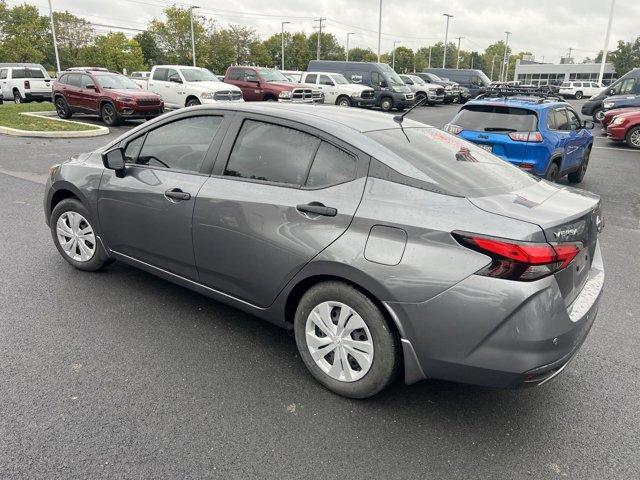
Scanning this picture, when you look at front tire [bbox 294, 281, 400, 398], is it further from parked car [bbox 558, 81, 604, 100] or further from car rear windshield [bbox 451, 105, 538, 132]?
parked car [bbox 558, 81, 604, 100]

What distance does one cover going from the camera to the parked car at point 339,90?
23016 millimetres

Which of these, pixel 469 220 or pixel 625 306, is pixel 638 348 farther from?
pixel 469 220

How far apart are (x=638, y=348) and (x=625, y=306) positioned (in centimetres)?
79

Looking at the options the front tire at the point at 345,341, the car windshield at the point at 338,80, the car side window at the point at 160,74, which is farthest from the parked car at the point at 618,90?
the front tire at the point at 345,341

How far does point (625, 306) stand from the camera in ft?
13.7

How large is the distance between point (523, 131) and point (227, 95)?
40.1ft

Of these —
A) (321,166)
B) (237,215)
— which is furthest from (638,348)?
(237,215)

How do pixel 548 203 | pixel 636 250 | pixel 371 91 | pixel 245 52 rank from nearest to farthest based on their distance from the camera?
pixel 548 203 < pixel 636 250 < pixel 371 91 < pixel 245 52

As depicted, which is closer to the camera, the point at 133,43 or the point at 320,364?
the point at 320,364

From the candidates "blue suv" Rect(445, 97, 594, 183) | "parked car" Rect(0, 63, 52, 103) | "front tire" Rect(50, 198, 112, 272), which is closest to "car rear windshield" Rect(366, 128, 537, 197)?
"front tire" Rect(50, 198, 112, 272)

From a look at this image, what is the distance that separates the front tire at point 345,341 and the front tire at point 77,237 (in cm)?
223

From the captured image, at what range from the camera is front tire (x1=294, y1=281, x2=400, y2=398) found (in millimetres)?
2629

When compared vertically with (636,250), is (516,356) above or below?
above

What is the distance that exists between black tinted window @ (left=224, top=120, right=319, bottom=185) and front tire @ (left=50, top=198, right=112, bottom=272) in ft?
5.58
